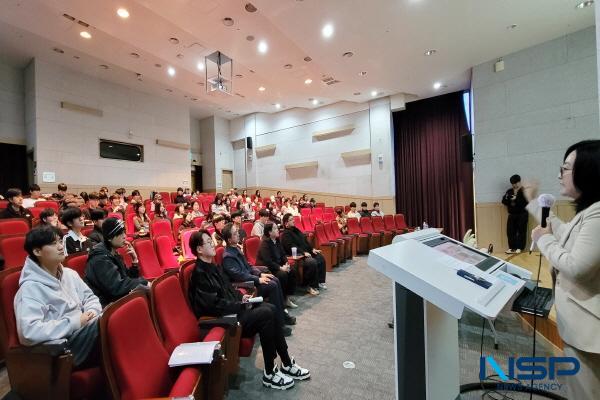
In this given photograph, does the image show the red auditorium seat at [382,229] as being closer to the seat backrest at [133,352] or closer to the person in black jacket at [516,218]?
the person in black jacket at [516,218]

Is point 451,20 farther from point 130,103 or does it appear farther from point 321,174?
point 130,103

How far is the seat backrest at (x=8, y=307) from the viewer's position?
4.74ft

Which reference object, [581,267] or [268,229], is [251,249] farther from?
[581,267]

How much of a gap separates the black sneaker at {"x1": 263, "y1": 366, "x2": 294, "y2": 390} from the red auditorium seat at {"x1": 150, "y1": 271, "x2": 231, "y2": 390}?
237 mm

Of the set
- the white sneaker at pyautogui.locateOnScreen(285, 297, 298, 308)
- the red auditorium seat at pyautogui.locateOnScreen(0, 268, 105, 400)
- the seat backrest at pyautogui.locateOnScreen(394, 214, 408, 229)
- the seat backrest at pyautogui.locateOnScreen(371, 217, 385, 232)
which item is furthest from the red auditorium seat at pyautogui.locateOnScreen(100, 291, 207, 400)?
the seat backrest at pyautogui.locateOnScreen(394, 214, 408, 229)

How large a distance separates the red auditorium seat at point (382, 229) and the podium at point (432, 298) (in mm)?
5162

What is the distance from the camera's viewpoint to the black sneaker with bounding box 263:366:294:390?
1.85 m

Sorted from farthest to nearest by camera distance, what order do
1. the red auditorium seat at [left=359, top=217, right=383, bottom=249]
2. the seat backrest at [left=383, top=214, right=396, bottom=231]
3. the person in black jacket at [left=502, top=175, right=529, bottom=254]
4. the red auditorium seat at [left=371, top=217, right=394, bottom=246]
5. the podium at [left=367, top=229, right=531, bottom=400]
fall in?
the seat backrest at [left=383, top=214, right=396, bottom=231] < the red auditorium seat at [left=371, top=217, right=394, bottom=246] < the red auditorium seat at [left=359, top=217, right=383, bottom=249] < the person in black jacket at [left=502, top=175, right=529, bottom=254] < the podium at [left=367, top=229, right=531, bottom=400]

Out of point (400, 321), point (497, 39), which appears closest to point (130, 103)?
point (497, 39)

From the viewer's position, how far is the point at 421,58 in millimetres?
5770

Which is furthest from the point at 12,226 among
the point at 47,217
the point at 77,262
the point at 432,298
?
the point at 432,298

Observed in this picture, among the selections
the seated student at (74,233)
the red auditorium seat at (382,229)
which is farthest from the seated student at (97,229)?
the red auditorium seat at (382,229)

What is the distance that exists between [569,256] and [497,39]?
5.76 m

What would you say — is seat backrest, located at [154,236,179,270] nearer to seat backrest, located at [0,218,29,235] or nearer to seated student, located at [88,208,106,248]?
seated student, located at [88,208,106,248]
